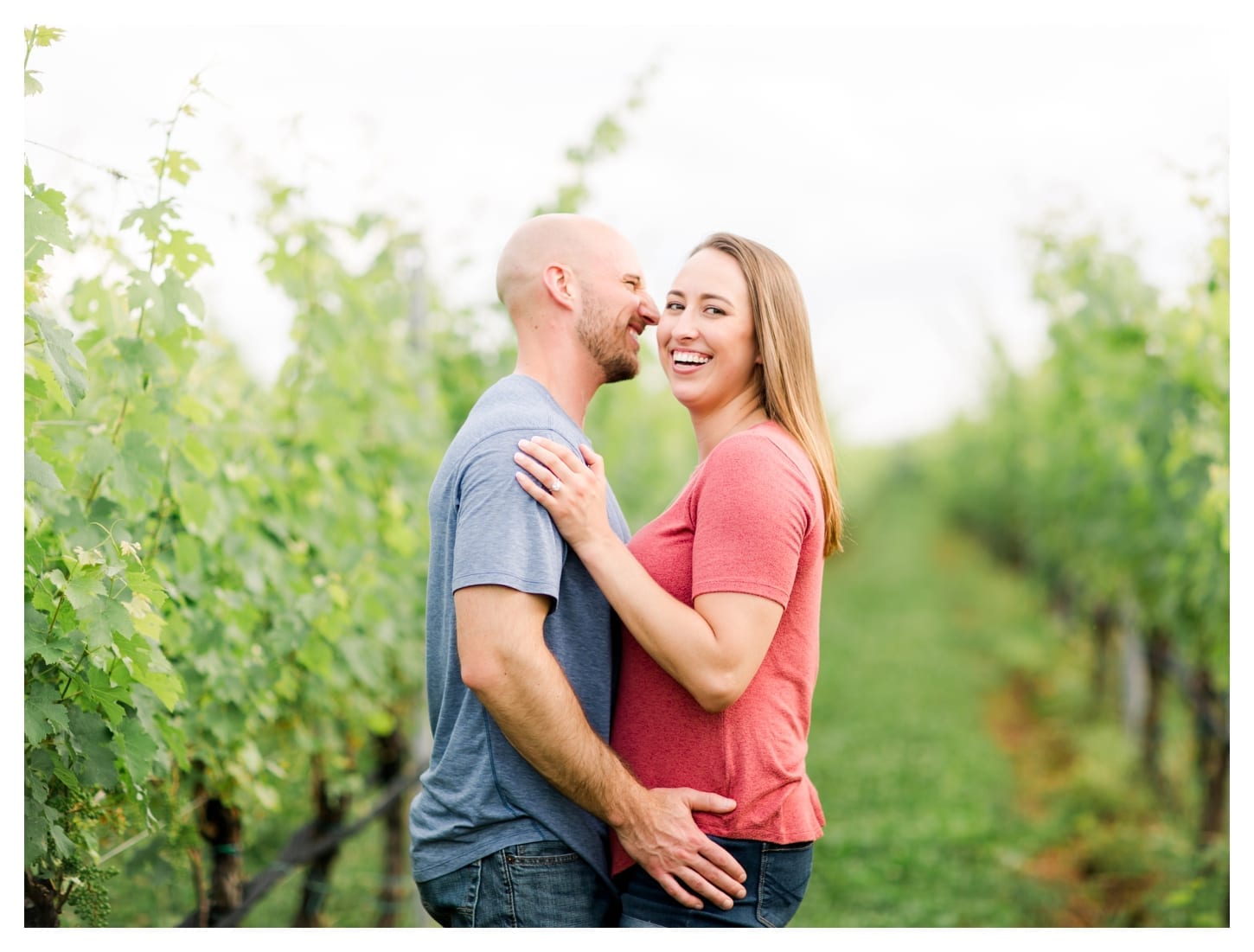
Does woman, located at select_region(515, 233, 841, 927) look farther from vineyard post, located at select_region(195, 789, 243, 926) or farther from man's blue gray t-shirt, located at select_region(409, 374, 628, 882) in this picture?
vineyard post, located at select_region(195, 789, 243, 926)

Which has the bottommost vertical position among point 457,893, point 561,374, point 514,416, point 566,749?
point 457,893

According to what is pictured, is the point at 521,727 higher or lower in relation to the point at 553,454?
lower

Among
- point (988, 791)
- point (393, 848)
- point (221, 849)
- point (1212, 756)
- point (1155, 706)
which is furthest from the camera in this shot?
point (988, 791)

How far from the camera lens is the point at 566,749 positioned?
2105mm

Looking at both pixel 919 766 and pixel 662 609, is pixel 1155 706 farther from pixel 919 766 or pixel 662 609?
pixel 662 609

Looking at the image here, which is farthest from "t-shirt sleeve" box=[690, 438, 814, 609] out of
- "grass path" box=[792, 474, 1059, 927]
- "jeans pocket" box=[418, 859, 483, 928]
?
"grass path" box=[792, 474, 1059, 927]

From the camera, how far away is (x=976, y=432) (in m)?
22.2

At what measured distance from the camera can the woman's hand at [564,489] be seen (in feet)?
6.98

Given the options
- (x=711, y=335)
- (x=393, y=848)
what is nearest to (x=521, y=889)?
(x=711, y=335)

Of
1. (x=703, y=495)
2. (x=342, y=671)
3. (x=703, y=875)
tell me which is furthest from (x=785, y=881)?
(x=342, y=671)

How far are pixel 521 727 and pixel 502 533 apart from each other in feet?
1.13

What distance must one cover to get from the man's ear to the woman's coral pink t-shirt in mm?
458
